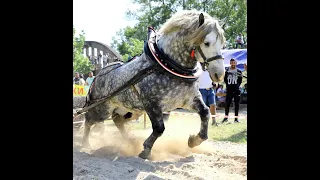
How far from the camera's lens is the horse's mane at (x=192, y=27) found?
3.98 metres

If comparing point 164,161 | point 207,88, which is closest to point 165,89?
point 164,161

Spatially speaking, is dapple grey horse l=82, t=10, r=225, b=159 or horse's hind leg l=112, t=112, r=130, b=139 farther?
horse's hind leg l=112, t=112, r=130, b=139

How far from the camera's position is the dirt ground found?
3.59 meters

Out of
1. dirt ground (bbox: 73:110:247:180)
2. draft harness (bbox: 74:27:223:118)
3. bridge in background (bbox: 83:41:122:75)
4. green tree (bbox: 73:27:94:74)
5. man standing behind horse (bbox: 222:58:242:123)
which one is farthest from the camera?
green tree (bbox: 73:27:94:74)

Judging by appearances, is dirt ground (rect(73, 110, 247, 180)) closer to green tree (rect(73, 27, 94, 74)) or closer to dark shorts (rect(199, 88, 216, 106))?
dark shorts (rect(199, 88, 216, 106))

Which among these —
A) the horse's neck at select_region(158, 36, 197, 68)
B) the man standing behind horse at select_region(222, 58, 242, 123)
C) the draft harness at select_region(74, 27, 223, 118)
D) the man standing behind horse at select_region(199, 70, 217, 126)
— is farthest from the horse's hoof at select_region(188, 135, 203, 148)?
the man standing behind horse at select_region(222, 58, 242, 123)

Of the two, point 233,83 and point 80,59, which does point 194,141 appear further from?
point 80,59

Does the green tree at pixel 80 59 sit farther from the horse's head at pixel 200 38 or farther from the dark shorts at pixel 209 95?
the horse's head at pixel 200 38

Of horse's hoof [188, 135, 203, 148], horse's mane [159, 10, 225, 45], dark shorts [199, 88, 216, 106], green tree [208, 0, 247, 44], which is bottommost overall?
horse's hoof [188, 135, 203, 148]

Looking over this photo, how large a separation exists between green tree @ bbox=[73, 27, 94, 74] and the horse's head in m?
14.7
